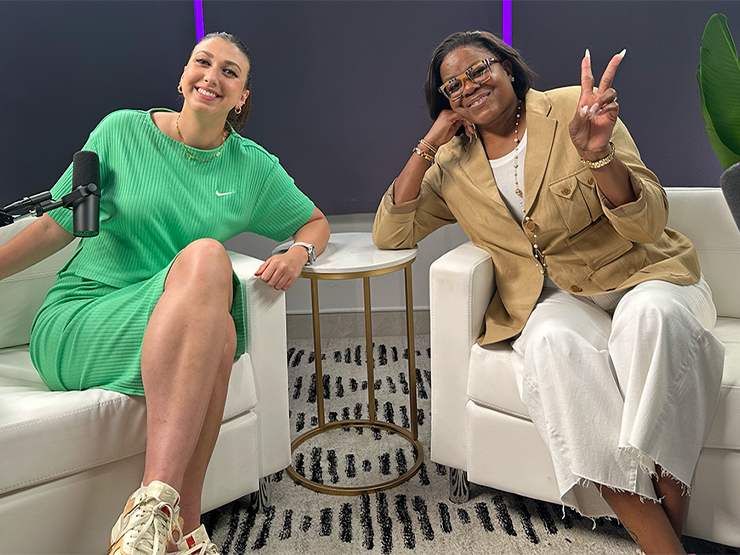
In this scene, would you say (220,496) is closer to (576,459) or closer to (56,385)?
(56,385)

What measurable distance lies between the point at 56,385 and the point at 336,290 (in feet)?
5.91

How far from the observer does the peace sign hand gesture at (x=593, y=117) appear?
5.16 feet

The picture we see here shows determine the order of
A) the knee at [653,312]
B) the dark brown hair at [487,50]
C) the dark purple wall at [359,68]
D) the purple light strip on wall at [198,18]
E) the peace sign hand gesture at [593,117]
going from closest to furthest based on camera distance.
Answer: the knee at [653,312] → the peace sign hand gesture at [593,117] → the dark brown hair at [487,50] → the dark purple wall at [359,68] → the purple light strip on wall at [198,18]

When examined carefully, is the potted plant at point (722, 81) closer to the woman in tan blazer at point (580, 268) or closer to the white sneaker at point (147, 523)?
the woman in tan blazer at point (580, 268)

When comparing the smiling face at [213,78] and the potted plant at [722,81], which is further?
the smiling face at [213,78]

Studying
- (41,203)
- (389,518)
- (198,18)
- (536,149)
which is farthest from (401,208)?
(198,18)

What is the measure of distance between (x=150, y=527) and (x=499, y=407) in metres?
0.88

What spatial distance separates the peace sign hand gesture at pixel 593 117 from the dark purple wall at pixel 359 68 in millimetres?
1394

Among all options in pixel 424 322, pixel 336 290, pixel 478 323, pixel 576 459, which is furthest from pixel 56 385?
pixel 424 322

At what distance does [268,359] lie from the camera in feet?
5.97

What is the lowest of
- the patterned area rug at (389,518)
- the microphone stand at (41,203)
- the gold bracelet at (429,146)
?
the patterned area rug at (389,518)

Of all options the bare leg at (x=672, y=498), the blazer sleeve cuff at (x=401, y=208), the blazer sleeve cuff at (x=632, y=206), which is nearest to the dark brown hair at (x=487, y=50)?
the blazer sleeve cuff at (x=401, y=208)

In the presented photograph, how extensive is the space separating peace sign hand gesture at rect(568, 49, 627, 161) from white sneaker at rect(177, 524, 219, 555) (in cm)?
123

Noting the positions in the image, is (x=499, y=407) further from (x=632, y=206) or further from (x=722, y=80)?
(x=722, y=80)
